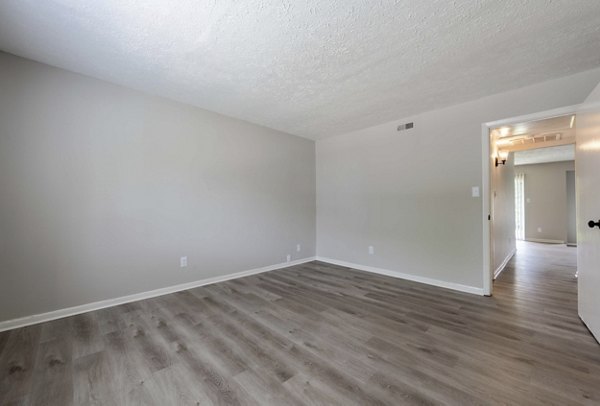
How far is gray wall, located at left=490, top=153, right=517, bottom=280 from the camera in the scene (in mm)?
3817

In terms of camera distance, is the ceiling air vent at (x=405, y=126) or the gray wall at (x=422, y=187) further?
the ceiling air vent at (x=405, y=126)

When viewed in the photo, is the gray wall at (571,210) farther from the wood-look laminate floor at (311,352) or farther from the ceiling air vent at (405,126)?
the ceiling air vent at (405,126)

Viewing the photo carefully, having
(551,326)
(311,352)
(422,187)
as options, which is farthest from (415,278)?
(311,352)

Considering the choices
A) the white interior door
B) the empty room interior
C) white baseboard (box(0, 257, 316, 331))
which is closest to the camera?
the empty room interior

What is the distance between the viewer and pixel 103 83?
271 cm

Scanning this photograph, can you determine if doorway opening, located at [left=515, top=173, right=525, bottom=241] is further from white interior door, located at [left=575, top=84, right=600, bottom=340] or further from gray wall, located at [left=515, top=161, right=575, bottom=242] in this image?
white interior door, located at [left=575, top=84, right=600, bottom=340]

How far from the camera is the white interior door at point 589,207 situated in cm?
193

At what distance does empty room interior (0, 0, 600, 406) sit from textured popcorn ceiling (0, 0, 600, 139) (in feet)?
0.07

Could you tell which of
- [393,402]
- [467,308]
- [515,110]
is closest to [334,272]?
[467,308]

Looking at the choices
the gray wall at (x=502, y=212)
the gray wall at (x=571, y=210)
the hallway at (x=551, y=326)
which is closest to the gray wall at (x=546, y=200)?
the gray wall at (x=571, y=210)

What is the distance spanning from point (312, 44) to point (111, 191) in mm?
2545

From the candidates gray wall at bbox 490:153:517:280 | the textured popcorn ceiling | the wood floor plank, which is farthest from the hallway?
the wood floor plank

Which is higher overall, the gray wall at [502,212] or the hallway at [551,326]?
the gray wall at [502,212]

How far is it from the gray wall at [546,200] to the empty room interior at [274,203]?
13.4 feet
